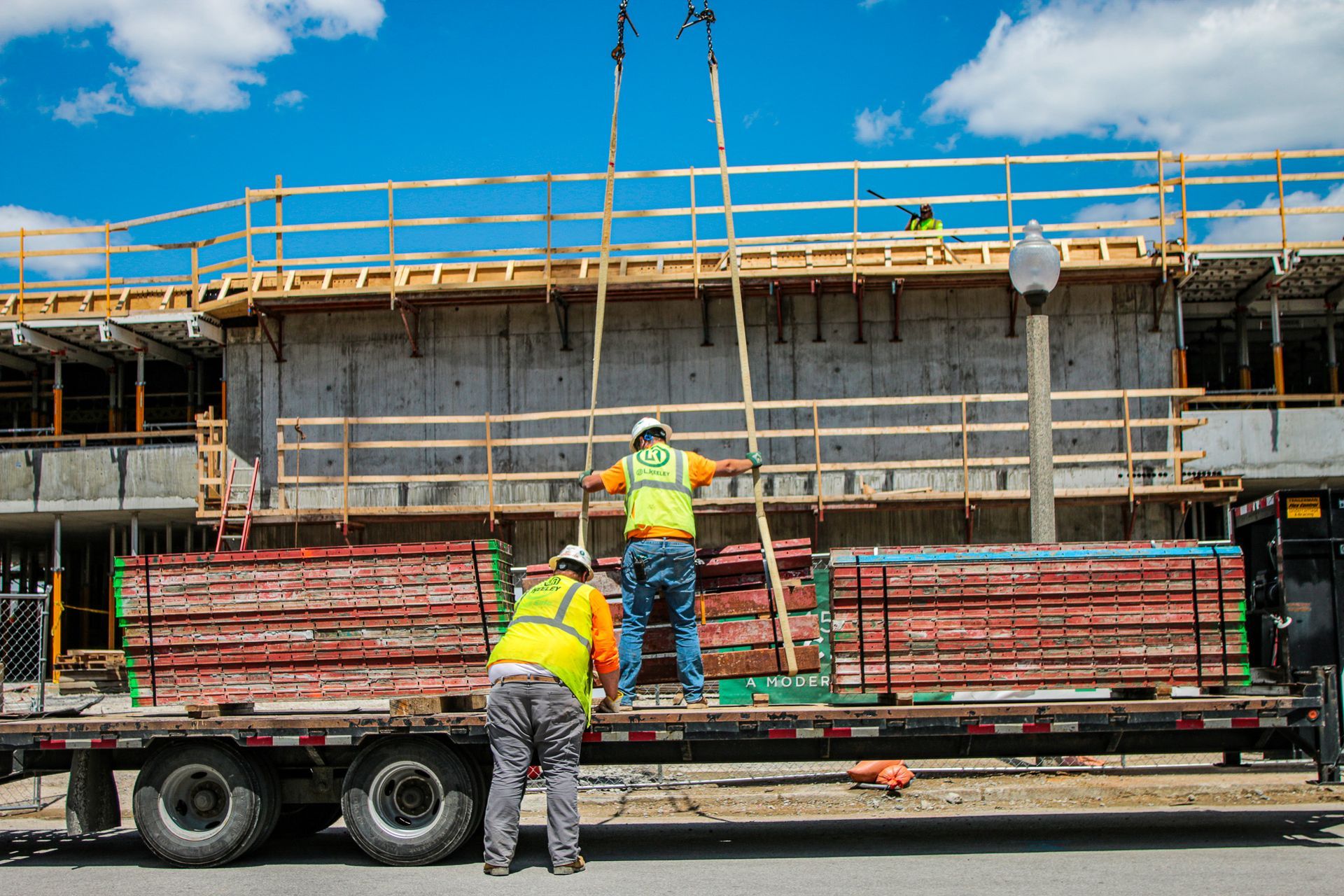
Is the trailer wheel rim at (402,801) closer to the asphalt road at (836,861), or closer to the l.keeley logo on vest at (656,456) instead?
the asphalt road at (836,861)

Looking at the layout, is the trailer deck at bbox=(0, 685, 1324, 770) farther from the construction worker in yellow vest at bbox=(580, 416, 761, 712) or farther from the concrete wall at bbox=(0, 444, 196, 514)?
the concrete wall at bbox=(0, 444, 196, 514)

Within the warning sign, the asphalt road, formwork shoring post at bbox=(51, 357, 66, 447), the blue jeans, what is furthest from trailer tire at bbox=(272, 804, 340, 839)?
formwork shoring post at bbox=(51, 357, 66, 447)

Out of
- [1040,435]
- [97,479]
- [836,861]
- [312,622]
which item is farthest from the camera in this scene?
[97,479]

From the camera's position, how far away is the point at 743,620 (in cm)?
964

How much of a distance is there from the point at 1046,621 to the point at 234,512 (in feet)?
40.8

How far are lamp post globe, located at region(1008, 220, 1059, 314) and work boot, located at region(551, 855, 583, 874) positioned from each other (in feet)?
19.1

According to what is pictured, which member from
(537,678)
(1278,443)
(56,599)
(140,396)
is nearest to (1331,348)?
(1278,443)

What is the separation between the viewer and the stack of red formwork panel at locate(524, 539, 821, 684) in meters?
9.59

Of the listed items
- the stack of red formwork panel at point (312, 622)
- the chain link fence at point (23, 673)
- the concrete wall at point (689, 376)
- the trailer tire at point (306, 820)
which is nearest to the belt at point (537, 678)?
the stack of red formwork panel at point (312, 622)

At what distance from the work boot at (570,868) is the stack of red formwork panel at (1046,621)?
2373mm

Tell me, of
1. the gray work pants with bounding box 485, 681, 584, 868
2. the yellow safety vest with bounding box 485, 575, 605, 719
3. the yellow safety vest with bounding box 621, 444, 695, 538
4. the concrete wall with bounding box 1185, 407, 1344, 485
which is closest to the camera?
the gray work pants with bounding box 485, 681, 584, 868

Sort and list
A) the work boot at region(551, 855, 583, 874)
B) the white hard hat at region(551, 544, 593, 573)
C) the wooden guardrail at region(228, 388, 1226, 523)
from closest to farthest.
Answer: the work boot at region(551, 855, 583, 874) → the white hard hat at region(551, 544, 593, 573) → the wooden guardrail at region(228, 388, 1226, 523)

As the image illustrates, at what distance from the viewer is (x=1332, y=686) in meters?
8.77

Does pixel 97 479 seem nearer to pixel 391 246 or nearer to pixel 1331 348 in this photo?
pixel 391 246
